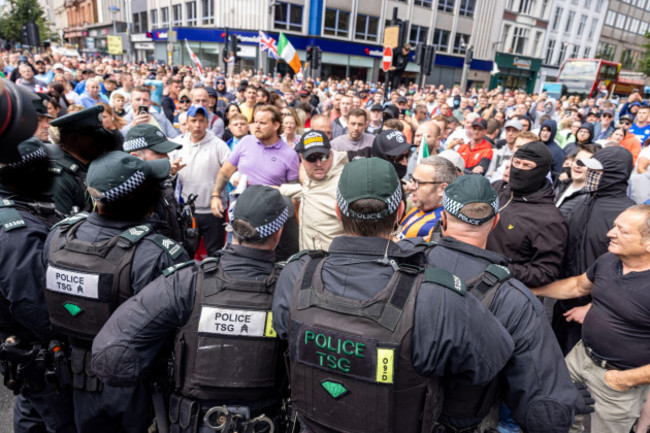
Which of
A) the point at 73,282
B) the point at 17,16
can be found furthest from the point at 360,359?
the point at 17,16

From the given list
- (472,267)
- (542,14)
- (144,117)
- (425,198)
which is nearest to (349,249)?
(472,267)

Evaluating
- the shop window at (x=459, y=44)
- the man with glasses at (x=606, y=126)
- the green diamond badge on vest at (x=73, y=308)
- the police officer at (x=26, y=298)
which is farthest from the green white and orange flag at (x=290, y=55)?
the shop window at (x=459, y=44)

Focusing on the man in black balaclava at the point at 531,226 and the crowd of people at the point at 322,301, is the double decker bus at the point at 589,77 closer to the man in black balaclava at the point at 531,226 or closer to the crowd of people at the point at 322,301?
the man in black balaclava at the point at 531,226

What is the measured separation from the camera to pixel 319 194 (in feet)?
11.2

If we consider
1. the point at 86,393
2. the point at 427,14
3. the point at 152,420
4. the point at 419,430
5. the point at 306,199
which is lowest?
the point at 152,420

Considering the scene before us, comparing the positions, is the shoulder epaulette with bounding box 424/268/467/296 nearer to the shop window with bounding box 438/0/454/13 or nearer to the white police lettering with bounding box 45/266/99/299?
the white police lettering with bounding box 45/266/99/299

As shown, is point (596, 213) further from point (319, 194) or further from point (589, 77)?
point (589, 77)

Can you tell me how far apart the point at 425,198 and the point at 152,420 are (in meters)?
2.46

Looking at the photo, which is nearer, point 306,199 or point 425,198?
point 425,198

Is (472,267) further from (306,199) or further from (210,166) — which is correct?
(210,166)

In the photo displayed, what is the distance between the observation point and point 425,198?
3.15 metres

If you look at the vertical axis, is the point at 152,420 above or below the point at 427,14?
below

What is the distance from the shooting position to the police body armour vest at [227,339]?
1.83 metres

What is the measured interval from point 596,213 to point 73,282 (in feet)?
12.5
